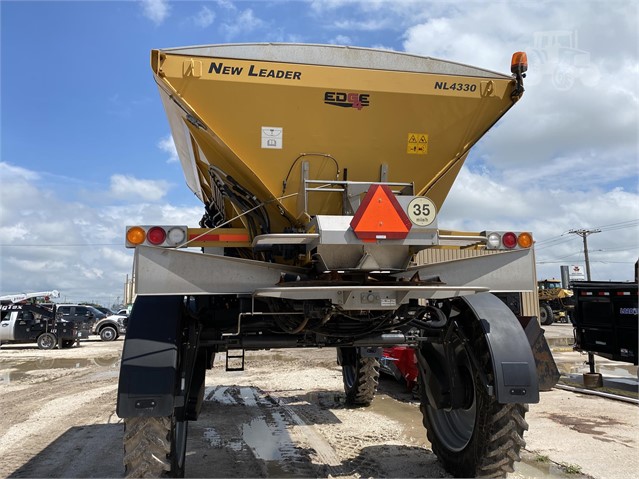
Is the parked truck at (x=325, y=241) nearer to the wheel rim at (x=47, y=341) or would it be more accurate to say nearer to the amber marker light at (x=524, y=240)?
the amber marker light at (x=524, y=240)

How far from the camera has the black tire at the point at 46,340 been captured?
64.4 feet

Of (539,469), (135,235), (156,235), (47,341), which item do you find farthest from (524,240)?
(47,341)

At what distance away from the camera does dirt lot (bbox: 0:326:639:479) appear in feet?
16.0

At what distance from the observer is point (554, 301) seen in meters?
33.4

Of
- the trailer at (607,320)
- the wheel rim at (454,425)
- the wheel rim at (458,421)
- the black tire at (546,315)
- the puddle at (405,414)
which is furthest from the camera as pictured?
the black tire at (546,315)

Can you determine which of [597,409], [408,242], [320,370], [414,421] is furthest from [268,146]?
[320,370]

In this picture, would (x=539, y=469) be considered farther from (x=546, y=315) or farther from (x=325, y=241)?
(x=546, y=315)

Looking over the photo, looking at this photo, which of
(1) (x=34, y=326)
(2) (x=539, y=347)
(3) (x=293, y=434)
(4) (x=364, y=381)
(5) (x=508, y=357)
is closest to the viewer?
(5) (x=508, y=357)

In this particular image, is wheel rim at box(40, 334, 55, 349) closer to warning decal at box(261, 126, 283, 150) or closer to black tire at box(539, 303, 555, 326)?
warning decal at box(261, 126, 283, 150)

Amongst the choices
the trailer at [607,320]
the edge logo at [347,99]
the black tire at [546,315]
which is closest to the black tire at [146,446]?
the edge logo at [347,99]

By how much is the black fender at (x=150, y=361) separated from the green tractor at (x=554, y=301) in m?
31.2

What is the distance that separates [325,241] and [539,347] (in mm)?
3051

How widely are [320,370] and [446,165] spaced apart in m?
8.65

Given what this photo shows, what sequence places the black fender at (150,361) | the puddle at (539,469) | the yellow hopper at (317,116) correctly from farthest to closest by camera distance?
the puddle at (539,469), the yellow hopper at (317,116), the black fender at (150,361)
